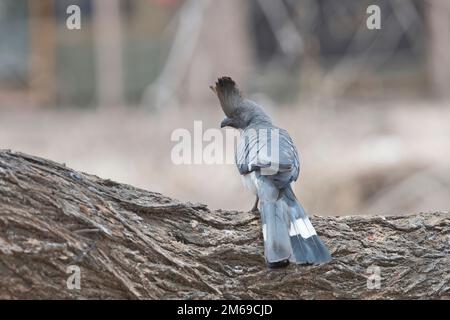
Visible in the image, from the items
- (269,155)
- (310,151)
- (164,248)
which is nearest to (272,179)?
(269,155)

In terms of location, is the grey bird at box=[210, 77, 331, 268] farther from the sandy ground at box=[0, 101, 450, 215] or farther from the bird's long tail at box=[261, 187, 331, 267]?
the sandy ground at box=[0, 101, 450, 215]

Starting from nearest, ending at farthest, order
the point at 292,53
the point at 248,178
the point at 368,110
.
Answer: the point at 248,178, the point at 368,110, the point at 292,53

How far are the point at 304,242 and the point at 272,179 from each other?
1.65 feet

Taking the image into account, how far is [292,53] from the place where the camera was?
13320 mm

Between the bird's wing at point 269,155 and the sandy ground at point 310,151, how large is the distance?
13.2 ft

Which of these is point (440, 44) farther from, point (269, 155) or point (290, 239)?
point (290, 239)

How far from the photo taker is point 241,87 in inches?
476

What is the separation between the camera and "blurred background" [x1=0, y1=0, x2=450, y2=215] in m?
9.59

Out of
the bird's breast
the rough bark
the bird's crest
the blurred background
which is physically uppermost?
the blurred background

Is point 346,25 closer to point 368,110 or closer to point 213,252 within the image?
point 368,110

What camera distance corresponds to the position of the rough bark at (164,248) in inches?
145

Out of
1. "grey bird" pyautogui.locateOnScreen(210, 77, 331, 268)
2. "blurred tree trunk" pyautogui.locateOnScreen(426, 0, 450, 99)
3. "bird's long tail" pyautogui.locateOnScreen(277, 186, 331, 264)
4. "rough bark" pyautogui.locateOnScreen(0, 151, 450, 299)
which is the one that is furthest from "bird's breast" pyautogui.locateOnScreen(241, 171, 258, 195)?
"blurred tree trunk" pyautogui.locateOnScreen(426, 0, 450, 99)
